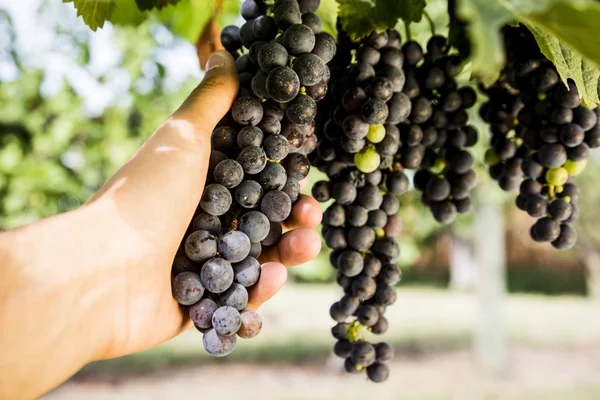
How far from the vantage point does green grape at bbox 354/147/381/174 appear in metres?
0.94

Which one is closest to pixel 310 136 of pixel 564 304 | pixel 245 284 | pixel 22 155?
pixel 245 284

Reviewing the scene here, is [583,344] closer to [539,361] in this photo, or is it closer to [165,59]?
[539,361]

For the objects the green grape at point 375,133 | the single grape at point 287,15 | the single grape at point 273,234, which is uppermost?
the single grape at point 287,15

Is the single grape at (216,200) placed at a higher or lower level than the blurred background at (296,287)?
higher

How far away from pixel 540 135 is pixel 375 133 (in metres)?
0.34

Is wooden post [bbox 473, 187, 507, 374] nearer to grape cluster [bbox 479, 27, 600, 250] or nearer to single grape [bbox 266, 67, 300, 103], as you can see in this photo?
grape cluster [bbox 479, 27, 600, 250]

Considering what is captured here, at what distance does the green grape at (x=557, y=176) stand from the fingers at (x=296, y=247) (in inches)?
18.6

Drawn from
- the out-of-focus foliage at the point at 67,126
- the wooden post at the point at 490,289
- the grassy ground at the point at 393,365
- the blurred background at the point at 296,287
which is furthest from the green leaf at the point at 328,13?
the grassy ground at the point at 393,365

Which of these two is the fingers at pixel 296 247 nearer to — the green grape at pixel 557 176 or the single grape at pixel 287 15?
the single grape at pixel 287 15

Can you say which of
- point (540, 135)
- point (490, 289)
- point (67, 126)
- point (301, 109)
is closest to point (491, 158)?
point (540, 135)

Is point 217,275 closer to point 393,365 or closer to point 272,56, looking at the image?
point 272,56

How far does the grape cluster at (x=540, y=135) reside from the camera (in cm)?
96

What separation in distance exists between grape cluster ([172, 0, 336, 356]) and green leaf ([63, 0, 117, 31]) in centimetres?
29

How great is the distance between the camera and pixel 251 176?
83cm
